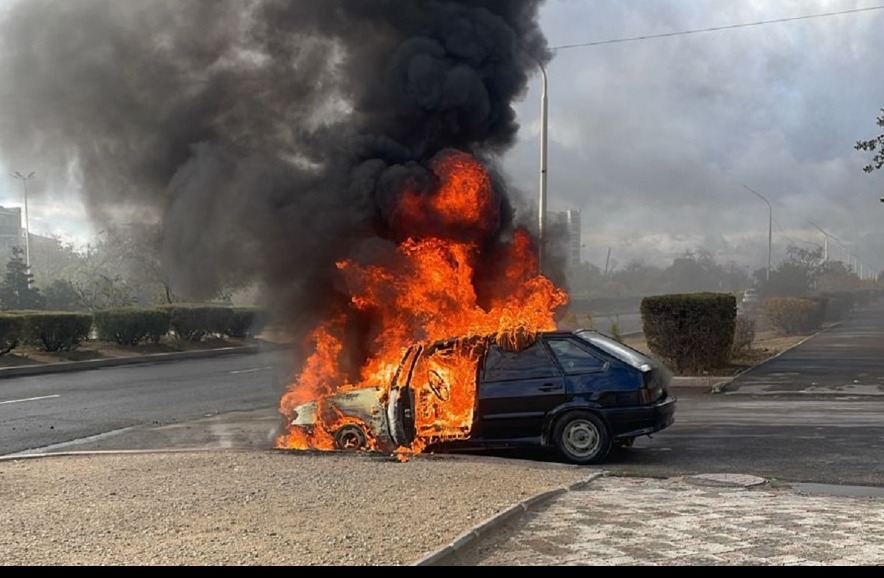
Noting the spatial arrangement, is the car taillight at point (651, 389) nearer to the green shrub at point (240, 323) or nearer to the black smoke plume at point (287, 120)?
the black smoke plume at point (287, 120)

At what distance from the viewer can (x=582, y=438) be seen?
841 cm

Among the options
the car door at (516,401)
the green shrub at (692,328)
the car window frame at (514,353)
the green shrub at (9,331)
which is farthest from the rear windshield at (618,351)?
the green shrub at (9,331)

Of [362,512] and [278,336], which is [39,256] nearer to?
[278,336]

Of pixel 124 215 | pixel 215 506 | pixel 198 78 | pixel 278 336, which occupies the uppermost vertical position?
pixel 198 78

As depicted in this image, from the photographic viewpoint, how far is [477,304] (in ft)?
32.7

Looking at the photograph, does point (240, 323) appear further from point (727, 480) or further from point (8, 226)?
point (8, 226)

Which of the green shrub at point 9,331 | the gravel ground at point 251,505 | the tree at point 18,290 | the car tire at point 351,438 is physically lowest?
the gravel ground at point 251,505

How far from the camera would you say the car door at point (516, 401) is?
8.41 metres

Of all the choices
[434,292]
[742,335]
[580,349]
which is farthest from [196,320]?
[580,349]

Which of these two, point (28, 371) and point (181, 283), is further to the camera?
point (28, 371)

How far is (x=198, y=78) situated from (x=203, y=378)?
9027 millimetres

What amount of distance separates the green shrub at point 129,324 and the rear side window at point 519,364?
19.3 metres

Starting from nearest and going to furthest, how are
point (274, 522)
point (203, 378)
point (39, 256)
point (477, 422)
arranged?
point (274, 522) < point (477, 422) < point (203, 378) < point (39, 256)

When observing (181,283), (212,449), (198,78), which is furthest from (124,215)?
(212,449)
